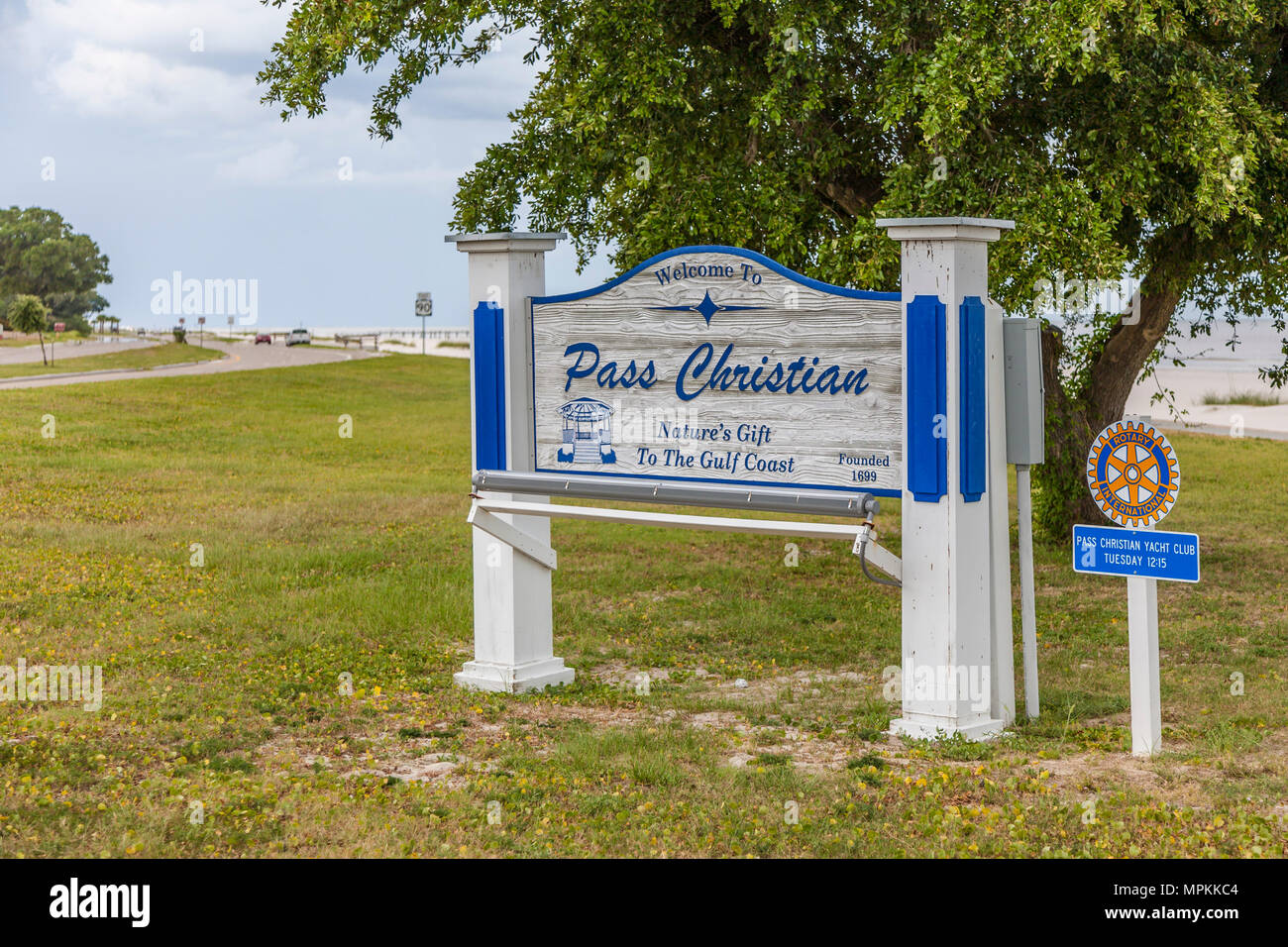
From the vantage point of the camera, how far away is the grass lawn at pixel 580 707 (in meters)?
5.94

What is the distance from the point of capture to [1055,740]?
7.39 meters

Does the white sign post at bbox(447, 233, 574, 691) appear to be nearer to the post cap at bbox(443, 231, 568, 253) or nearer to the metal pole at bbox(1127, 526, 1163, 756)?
the post cap at bbox(443, 231, 568, 253)

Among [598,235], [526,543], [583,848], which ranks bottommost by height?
[583,848]

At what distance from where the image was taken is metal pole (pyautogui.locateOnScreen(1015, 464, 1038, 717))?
7.61 metres

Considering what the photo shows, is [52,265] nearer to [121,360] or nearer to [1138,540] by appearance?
[121,360]

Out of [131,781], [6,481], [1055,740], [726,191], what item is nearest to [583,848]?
[131,781]

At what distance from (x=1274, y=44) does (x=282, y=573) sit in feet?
34.4

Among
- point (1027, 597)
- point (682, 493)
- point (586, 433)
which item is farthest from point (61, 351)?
point (1027, 597)

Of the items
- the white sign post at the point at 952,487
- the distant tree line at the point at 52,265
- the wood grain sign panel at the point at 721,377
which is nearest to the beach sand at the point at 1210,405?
the white sign post at the point at 952,487

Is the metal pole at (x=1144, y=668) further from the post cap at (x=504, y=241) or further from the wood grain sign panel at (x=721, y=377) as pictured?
the post cap at (x=504, y=241)

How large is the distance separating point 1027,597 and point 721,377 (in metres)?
2.27

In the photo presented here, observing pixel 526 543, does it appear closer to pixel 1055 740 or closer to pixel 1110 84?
pixel 1055 740

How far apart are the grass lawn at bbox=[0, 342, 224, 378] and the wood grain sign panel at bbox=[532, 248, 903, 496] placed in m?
32.3

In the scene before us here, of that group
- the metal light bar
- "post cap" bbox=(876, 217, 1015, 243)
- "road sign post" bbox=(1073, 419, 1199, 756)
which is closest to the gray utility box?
"road sign post" bbox=(1073, 419, 1199, 756)
